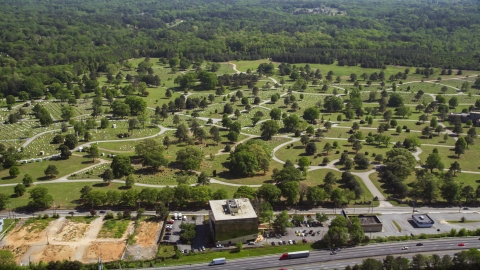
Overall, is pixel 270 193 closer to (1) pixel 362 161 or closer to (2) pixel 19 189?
(1) pixel 362 161

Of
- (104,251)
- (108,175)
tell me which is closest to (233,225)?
(104,251)

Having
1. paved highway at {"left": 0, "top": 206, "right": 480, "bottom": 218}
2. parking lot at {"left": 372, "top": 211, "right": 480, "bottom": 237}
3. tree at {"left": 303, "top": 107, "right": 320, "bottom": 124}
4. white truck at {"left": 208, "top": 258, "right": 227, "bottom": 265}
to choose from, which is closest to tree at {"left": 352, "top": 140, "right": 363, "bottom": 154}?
tree at {"left": 303, "top": 107, "right": 320, "bottom": 124}

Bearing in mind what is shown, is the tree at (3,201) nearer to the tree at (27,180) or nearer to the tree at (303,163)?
the tree at (27,180)

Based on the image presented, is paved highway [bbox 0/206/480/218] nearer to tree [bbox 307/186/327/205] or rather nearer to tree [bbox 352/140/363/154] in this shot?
tree [bbox 307/186/327/205]

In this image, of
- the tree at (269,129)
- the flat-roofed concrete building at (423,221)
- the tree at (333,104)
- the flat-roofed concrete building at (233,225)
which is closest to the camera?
the flat-roofed concrete building at (233,225)

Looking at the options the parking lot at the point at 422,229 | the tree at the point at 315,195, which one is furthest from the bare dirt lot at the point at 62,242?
the parking lot at the point at 422,229
